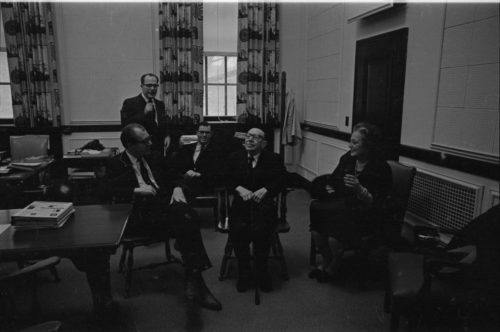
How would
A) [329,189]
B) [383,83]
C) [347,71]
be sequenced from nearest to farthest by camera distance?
[329,189] → [383,83] → [347,71]

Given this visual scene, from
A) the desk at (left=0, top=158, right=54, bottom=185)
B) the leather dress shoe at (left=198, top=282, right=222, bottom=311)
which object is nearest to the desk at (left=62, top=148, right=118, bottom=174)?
the desk at (left=0, top=158, right=54, bottom=185)

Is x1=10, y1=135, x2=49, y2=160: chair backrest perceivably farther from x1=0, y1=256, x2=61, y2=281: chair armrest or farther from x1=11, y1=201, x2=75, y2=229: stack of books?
x1=0, y1=256, x2=61, y2=281: chair armrest

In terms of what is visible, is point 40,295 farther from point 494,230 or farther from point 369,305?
point 494,230

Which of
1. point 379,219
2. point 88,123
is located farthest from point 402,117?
point 88,123

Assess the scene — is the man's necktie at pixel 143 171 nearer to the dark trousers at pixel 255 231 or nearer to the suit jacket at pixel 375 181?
the dark trousers at pixel 255 231

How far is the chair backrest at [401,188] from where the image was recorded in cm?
197

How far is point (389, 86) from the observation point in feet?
8.04

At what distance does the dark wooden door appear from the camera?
2.33m

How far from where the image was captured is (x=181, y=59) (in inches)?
149

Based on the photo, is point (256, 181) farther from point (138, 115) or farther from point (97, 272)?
point (138, 115)

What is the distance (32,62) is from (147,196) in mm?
2393

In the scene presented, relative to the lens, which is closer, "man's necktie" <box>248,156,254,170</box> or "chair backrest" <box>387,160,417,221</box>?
"chair backrest" <box>387,160,417,221</box>

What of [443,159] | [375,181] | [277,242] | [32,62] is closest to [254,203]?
[277,242]

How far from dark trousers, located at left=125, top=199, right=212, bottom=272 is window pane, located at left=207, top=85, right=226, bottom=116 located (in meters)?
2.26
